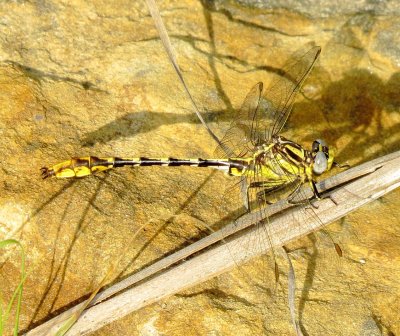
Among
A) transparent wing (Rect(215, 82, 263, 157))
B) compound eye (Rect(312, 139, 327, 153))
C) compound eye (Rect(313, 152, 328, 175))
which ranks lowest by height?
compound eye (Rect(313, 152, 328, 175))

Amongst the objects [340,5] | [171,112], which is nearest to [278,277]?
[171,112]

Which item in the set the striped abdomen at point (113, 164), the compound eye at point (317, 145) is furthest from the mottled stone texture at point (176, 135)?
the compound eye at point (317, 145)

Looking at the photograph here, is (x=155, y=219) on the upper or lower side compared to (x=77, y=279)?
upper

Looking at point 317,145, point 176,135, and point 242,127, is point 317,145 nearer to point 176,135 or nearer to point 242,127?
point 242,127

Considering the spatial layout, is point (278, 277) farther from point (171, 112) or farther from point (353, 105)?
point (353, 105)

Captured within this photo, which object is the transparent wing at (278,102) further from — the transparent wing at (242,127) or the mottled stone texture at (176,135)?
the mottled stone texture at (176,135)

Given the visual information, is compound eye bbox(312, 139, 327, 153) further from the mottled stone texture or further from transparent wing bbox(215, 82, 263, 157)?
transparent wing bbox(215, 82, 263, 157)

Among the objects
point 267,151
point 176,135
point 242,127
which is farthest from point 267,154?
point 176,135

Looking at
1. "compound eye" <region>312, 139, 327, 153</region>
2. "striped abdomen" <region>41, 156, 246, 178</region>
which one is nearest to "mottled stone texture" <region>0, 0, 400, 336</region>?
"striped abdomen" <region>41, 156, 246, 178</region>
